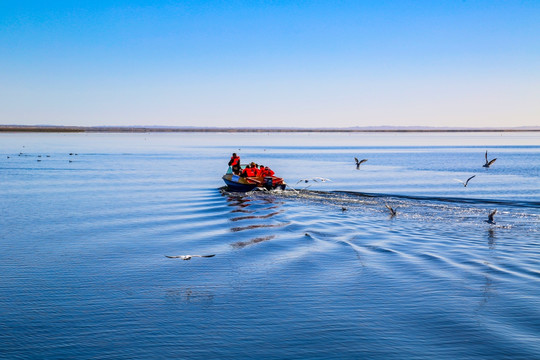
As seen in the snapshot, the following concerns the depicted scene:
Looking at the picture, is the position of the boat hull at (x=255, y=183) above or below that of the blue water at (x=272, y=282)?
above

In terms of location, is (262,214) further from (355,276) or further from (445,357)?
(445,357)

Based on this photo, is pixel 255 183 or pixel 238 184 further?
pixel 238 184

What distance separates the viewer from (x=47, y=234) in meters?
24.7

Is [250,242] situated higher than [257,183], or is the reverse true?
[257,183]

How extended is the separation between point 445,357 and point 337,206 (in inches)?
884

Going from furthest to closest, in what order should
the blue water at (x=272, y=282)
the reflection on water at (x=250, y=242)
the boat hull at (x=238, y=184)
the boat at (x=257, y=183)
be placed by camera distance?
1. the boat hull at (x=238, y=184)
2. the boat at (x=257, y=183)
3. the reflection on water at (x=250, y=242)
4. the blue water at (x=272, y=282)

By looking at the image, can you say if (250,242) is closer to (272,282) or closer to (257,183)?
(272,282)

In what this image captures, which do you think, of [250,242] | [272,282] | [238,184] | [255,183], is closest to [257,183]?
[255,183]

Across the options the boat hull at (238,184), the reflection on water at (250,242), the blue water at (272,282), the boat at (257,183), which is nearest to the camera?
the blue water at (272,282)

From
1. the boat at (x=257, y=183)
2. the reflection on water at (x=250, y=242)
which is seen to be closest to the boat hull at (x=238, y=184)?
the boat at (x=257, y=183)

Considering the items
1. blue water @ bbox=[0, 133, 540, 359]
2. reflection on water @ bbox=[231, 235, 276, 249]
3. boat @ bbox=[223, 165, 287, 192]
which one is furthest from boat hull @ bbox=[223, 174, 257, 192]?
reflection on water @ bbox=[231, 235, 276, 249]

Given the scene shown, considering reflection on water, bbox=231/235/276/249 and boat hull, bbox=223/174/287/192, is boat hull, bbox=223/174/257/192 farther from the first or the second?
reflection on water, bbox=231/235/276/249

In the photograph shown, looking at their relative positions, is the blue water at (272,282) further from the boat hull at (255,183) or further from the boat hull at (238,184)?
the boat hull at (238,184)

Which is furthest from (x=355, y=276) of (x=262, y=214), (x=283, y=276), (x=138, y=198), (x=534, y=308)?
(x=138, y=198)
